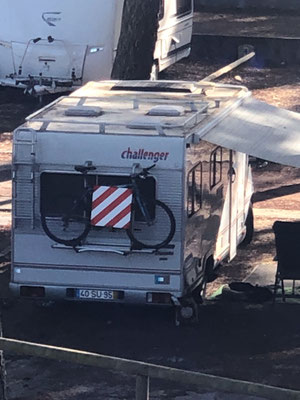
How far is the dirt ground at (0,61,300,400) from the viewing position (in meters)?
8.84

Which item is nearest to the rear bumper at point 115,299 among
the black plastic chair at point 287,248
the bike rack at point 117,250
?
the bike rack at point 117,250

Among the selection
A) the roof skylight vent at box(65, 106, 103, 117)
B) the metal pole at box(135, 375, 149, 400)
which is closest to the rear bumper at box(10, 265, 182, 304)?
the roof skylight vent at box(65, 106, 103, 117)

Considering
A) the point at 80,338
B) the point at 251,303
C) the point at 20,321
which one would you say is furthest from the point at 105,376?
the point at 251,303

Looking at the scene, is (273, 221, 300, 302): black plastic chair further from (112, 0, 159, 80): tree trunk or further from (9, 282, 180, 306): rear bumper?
(112, 0, 159, 80): tree trunk

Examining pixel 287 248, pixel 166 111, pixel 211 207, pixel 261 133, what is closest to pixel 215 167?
pixel 211 207

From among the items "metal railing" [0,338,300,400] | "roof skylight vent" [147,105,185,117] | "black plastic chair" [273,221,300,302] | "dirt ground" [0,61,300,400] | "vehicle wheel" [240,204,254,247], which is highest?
"roof skylight vent" [147,105,185,117]

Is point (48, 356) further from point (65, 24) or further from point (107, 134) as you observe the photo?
point (65, 24)

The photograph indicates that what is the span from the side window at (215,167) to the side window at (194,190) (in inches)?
18.6

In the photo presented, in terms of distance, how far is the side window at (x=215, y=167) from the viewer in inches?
419

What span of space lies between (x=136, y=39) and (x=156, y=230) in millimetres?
6430

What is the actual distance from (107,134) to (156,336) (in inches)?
82.7

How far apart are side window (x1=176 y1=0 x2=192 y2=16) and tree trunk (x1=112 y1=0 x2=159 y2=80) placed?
7.03m

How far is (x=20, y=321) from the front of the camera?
10594mm

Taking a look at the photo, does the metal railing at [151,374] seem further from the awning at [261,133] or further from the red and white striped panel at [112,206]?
the awning at [261,133]
